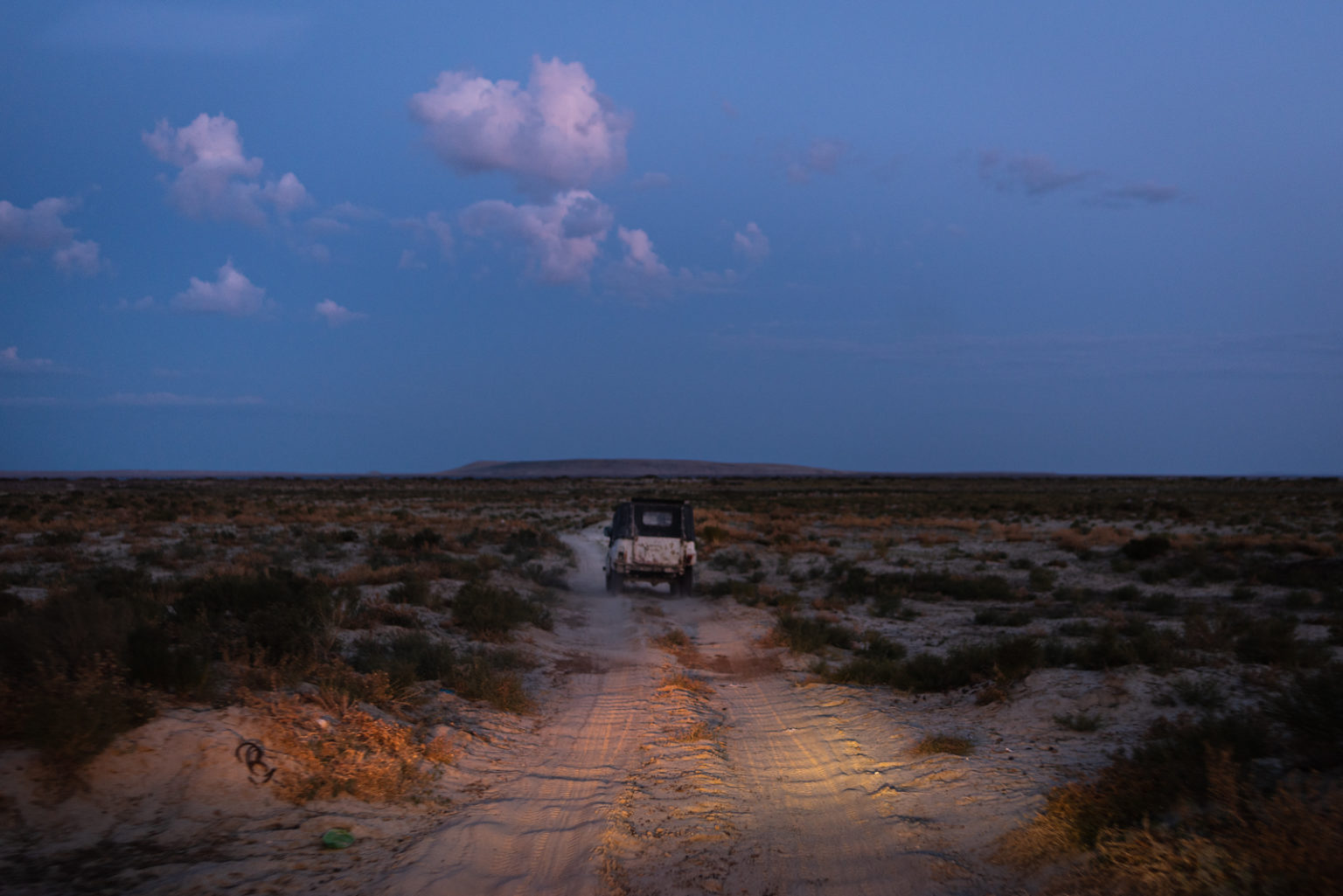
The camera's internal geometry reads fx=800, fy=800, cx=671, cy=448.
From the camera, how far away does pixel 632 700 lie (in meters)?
9.91

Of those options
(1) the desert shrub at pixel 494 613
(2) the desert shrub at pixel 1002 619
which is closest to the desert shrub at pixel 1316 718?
(2) the desert shrub at pixel 1002 619

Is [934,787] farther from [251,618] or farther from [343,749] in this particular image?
[251,618]

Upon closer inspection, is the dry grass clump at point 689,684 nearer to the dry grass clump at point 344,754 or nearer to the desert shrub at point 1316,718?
the dry grass clump at point 344,754

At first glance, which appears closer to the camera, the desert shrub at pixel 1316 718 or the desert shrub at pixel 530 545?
the desert shrub at pixel 1316 718

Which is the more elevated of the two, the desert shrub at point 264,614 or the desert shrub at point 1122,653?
the desert shrub at point 264,614

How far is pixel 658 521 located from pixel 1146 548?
51.5 feet

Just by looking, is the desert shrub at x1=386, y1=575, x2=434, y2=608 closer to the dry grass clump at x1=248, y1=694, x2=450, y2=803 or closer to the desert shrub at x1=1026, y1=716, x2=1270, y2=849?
the dry grass clump at x1=248, y1=694, x2=450, y2=803

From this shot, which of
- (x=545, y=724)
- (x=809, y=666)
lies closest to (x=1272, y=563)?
(x=809, y=666)

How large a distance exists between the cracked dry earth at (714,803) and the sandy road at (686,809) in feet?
0.05

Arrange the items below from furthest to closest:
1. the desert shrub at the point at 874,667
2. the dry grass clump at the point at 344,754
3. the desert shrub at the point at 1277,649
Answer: the desert shrub at the point at 874,667 < the desert shrub at the point at 1277,649 < the dry grass clump at the point at 344,754

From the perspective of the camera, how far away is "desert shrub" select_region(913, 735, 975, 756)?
7.31 m

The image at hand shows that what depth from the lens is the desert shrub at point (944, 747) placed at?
24.0 feet

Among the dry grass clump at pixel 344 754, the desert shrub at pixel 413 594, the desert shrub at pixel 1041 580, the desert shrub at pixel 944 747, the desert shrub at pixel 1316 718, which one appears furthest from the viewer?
the desert shrub at pixel 1041 580

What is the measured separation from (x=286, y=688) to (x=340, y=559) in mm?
14955
